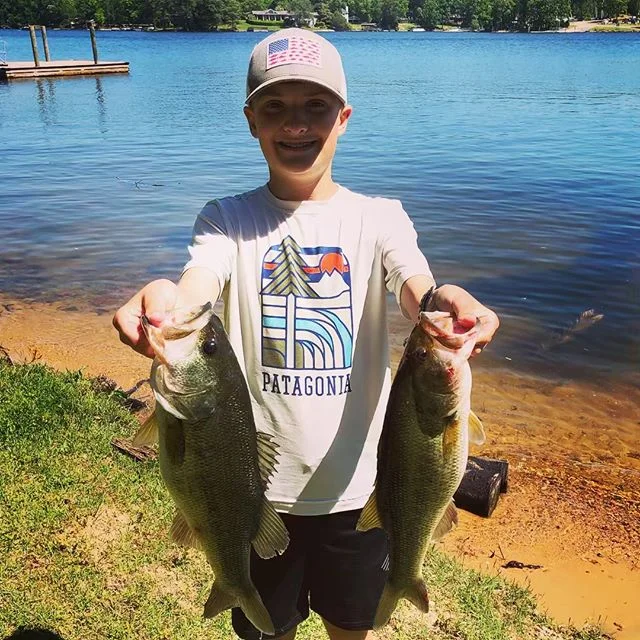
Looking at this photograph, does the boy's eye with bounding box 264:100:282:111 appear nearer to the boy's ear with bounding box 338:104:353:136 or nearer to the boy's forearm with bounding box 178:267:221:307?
the boy's ear with bounding box 338:104:353:136

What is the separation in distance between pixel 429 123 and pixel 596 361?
22.9 meters

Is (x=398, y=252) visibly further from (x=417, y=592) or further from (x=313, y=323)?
(x=417, y=592)

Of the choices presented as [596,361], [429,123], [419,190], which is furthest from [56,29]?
[596,361]

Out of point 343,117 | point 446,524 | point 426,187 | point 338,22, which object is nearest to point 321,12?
point 338,22

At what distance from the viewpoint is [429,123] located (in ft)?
98.0

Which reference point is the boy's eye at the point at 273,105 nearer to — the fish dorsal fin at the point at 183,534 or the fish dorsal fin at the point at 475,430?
the fish dorsal fin at the point at 475,430

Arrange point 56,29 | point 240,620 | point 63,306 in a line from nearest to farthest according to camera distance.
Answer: point 240,620 → point 63,306 → point 56,29

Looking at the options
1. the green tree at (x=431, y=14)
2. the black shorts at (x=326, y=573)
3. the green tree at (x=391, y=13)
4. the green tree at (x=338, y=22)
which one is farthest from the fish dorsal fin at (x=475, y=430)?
the green tree at (x=391, y=13)

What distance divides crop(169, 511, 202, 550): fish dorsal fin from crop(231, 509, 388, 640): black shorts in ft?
2.11

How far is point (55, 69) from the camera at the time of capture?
49.2 metres

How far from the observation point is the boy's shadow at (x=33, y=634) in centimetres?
372

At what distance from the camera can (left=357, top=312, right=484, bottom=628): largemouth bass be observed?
6.96 ft

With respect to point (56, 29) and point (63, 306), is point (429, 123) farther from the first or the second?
point (56, 29)

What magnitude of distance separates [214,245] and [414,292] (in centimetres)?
86
